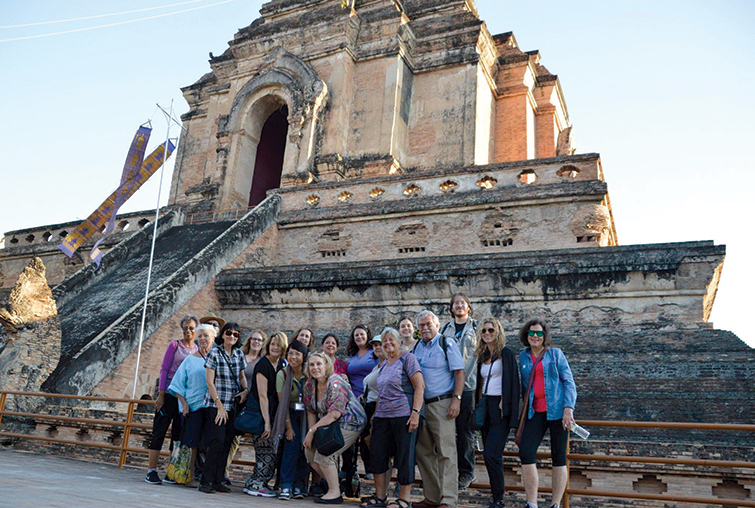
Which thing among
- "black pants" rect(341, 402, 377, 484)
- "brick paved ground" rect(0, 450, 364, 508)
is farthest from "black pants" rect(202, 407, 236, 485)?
"black pants" rect(341, 402, 377, 484)

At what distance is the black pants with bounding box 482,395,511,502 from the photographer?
5.33 metres

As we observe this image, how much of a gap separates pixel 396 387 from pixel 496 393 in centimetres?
80

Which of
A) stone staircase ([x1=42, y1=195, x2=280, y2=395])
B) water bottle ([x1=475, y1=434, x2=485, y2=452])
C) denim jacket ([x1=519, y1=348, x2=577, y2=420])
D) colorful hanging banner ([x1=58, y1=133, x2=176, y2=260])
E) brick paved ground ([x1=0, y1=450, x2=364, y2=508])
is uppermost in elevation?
colorful hanging banner ([x1=58, y1=133, x2=176, y2=260])

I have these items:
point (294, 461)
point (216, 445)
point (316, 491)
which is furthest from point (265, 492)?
point (216, 445)

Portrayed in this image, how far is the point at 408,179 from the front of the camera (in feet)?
45.9

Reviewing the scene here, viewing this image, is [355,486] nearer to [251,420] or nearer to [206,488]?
[251,420]

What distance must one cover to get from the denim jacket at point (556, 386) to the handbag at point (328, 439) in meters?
1.53

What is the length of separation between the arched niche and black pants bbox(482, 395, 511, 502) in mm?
12470

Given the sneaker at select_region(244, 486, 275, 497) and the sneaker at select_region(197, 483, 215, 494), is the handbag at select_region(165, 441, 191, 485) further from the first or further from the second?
the sneaker at select_region(244, 486, 275, 497)

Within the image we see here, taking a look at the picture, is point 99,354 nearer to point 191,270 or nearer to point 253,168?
point 191,270

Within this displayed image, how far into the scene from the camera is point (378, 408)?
5547mm

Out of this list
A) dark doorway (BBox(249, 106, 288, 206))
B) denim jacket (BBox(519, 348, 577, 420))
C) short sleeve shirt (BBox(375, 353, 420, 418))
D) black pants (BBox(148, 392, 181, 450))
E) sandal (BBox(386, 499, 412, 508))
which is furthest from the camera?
dark doorway (BBox(249, 106, 288, 206))

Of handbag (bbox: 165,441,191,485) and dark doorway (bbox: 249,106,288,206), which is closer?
handbag (bbox: 165,441,191,485)

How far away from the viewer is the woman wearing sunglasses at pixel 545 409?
5.22 meters
